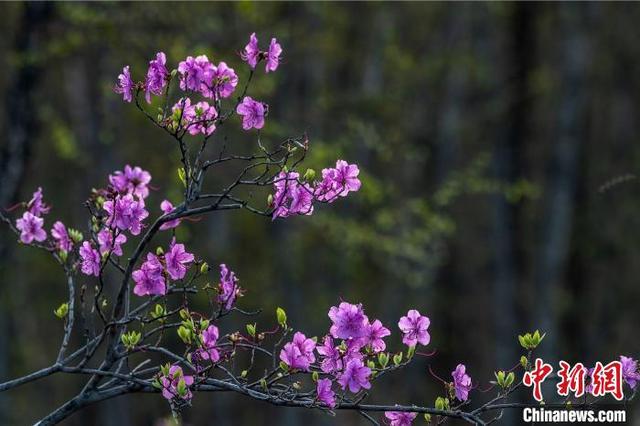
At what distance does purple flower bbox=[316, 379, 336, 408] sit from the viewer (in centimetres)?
322

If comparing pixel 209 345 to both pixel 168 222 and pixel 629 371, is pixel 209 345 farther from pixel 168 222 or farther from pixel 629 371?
pixel 629 371

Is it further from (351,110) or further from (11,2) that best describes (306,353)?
(11,2)

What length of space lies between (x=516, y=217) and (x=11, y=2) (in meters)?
8.02

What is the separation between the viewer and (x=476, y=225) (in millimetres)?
18297

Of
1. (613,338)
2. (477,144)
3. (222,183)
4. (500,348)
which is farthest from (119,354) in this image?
(613,338)

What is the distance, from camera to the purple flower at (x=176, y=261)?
348 cm

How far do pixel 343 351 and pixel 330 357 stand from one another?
0.24 ft

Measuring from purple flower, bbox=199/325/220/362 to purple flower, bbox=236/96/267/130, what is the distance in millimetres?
862

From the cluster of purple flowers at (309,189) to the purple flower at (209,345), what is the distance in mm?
538

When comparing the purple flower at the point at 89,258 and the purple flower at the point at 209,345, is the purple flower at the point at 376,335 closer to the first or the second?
the purple flower at the point at 209,345

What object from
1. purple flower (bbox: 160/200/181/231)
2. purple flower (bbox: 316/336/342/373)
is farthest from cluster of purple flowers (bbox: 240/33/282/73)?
purple flower (bbox: 316/336/342/373)

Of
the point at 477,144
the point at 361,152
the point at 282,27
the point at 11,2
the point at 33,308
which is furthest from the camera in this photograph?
the point at 33,308

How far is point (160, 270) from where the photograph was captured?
3482mm

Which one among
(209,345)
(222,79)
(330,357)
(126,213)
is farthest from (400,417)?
(222,79)
